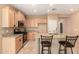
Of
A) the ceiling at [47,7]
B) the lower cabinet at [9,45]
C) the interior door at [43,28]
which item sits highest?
the ceiling at [47,7]

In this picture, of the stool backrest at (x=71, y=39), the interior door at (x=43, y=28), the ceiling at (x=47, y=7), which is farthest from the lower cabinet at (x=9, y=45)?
the interior door at (x=43, y=28)

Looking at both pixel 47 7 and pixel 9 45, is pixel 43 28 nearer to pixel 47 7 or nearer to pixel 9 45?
pixel 47 7

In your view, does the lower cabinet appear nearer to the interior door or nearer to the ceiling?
the ceiling

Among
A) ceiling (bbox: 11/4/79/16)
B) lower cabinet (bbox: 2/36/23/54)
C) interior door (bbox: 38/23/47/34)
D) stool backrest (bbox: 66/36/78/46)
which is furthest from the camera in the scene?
interior door (bbox: 38/23/47/34)

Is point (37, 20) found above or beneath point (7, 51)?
above

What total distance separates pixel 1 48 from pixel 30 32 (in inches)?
229

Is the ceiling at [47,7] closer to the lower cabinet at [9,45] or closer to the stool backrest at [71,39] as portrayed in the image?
the lower cabinet at [9,45]

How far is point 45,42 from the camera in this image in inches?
173

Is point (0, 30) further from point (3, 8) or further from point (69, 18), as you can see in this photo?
point (69, 18)

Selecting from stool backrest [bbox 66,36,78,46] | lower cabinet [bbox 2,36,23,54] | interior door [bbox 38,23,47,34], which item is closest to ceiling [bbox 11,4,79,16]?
lower cabinet [bbox 2,36,23,54]

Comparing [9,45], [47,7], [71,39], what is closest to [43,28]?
[47,7]

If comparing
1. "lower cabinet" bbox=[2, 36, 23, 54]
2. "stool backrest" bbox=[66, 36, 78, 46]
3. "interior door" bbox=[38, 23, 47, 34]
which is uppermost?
"interior door" bbox=[38, 23, 47, 34]
